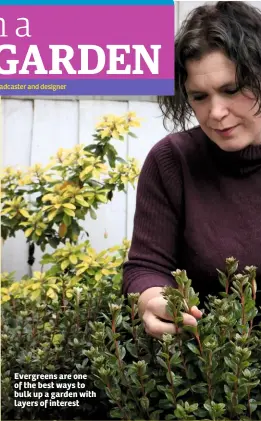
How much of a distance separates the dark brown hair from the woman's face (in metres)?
0.01

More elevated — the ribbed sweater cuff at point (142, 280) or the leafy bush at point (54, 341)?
the ribbed sweater cuff at point (142, 280)

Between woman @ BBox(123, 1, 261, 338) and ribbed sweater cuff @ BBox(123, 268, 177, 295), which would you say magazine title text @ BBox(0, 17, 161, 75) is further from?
ribbed sweater cuff @ BBox(123, 268, 177, 295)

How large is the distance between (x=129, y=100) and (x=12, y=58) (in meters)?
1.46

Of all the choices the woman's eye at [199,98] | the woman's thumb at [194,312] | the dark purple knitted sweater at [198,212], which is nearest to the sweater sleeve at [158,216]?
the dark purple knitted sweater at [198,212]

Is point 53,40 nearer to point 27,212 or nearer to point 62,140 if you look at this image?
point 27,212

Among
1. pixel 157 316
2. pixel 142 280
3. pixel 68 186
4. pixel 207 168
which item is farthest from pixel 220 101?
pixel 68 186

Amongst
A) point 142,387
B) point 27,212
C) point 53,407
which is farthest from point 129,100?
point 142,387

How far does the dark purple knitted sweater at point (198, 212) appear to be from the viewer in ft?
4.92

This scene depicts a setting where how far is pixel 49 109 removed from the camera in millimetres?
2801

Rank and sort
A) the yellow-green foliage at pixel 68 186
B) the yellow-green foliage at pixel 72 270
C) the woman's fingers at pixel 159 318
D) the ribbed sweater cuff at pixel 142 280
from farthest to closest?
1. the yellow-green foliage at pixel 68 186
2. the yellow-green foliage at pixel 72 270
3. the ribbed sweater cuff at pixel 142 280
4. the woman's fingers at pixel 159 318

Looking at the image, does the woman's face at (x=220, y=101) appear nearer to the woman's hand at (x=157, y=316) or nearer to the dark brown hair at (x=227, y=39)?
the dark brown hair at (x=227, y=39)

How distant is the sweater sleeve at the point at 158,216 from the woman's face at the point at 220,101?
0.16m

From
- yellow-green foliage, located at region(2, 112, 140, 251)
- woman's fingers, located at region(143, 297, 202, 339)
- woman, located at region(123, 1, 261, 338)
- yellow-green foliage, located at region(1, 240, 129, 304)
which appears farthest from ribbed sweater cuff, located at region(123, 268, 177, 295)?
yellow-green foliage, located at region(2, 112, 140, 251)

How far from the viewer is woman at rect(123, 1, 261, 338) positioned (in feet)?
4.54
